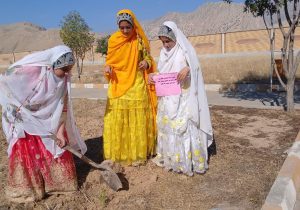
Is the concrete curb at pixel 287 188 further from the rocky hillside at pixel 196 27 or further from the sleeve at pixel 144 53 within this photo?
the rocky hillside at pixel 196 27

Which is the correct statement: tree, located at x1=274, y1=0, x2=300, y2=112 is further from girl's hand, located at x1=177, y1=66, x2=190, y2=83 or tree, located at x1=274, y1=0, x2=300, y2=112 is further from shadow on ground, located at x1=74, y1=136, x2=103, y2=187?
shadow on ground, located at x1=74, y1=136, x2=103, y2=187

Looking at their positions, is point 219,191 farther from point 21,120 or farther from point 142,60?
point 21,120

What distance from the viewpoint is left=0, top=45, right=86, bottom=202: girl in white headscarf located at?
10.9 feet

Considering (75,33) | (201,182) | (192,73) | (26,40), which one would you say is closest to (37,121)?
(192,73)

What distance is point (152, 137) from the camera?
4484 millimetres

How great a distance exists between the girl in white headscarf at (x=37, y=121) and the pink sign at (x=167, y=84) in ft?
3.40

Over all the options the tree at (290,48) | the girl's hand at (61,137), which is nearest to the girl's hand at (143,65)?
the girl's hand at (61,137)

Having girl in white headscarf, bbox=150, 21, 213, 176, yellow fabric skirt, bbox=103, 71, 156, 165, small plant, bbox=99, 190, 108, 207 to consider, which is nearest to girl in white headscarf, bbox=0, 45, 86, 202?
small plant, bbox=99, 190, 108, 207

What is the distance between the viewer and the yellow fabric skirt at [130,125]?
4254mm

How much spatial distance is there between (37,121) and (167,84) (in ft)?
4.73

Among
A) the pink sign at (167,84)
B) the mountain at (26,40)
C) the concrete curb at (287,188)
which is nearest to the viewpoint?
the concrete curb at (287,188)

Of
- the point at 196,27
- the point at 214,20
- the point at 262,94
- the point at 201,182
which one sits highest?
the point at 214,20

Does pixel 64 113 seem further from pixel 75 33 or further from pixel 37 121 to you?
pixel 75 33

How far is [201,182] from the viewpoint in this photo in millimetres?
4055
